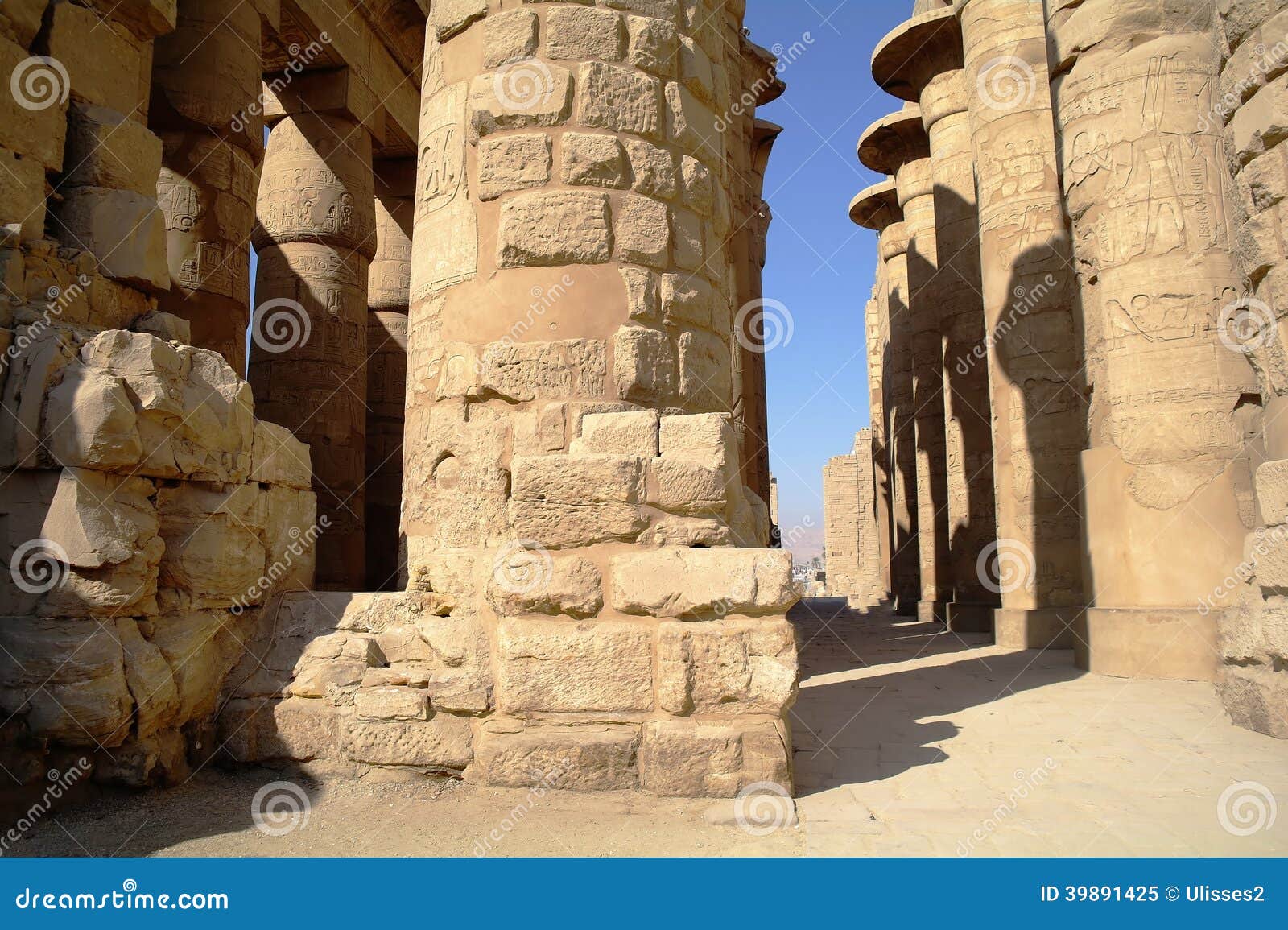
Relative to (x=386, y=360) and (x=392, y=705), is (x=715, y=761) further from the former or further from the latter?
(x=386, y=360)

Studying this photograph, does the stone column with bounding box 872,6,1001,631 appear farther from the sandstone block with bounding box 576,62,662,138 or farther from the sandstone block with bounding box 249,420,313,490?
the sandstone block with bounding box 249,420,313,490

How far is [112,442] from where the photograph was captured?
327cm

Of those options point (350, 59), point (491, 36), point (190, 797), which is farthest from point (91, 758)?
point (350, 59)

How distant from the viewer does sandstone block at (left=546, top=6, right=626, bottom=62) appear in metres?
3.92

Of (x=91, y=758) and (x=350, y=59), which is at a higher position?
(x=350, y=59)

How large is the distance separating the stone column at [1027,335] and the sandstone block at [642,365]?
21.7ft

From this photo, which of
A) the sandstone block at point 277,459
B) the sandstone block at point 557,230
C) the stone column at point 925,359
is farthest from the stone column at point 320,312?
the stone column at point 925,359

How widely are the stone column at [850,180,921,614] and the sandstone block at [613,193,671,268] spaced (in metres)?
12.0

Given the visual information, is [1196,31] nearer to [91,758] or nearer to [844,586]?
[91,758]

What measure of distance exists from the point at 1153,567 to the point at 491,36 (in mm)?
6019

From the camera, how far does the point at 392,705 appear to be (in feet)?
11.5

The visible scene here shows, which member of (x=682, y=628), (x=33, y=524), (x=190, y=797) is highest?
(x=33, y=524)

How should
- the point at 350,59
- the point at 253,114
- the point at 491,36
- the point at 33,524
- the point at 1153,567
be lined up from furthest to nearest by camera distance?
1. the point at 350,59
2. the point at 253,114
3. the point at 1153,567
4. the point at 491,36
5. the point at 33,524

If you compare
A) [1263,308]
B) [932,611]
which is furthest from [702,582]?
[932,611]
